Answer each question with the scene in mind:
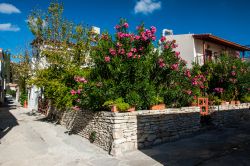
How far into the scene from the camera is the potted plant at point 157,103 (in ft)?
29.1

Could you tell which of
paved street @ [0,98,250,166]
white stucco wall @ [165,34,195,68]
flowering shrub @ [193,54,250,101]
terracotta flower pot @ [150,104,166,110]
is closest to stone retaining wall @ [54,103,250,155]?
Result: terracotta flower pot @ [150,104,166,110]

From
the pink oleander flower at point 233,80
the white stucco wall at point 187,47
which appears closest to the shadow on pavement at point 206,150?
the pink oleander flower at point 233,80

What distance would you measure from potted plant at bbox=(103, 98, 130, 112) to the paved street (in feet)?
4.80

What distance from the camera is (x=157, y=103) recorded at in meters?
9.16

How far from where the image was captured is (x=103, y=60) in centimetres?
880

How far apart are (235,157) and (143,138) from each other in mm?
2883

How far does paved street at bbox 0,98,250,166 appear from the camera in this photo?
653cm

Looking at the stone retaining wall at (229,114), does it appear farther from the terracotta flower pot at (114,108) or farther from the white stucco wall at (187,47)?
the white stucco wall at (187,47)

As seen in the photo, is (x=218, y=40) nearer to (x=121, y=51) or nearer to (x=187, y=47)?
(x=187, y=47)

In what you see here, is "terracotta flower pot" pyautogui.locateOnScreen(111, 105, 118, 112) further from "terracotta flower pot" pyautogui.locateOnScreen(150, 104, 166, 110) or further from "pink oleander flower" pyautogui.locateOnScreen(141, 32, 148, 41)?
"pink oleander flower" pyautogui.locateOnScreen(141, 32, 148, 41)

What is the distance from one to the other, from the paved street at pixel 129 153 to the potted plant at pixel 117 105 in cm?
146

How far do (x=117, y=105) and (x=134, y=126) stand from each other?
3.00 ft

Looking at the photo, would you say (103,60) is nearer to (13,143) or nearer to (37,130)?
(13,143)

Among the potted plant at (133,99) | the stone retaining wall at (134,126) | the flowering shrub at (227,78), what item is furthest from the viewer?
the flowering shrub at (227,78)
